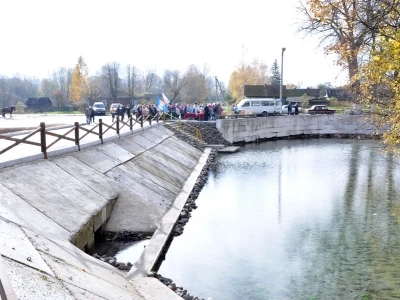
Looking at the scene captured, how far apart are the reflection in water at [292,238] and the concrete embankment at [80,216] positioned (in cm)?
113

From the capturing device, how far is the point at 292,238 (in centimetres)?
1229

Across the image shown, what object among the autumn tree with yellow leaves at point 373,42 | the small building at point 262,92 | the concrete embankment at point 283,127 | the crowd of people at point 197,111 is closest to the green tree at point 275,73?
the small building at point 262,92

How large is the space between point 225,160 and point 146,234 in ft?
57.8

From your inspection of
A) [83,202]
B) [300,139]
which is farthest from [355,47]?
[300,139]

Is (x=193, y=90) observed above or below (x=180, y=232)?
above

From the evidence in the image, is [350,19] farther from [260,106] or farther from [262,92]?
[262,92]

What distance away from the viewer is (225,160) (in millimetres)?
29031

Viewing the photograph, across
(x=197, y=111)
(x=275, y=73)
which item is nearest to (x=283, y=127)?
(x=197, y=111)

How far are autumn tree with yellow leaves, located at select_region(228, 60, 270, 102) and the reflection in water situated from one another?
6573 centimetres

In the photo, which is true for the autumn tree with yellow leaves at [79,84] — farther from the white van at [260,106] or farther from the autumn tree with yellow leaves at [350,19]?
the autumn tree with yellow leaves at [350,19]

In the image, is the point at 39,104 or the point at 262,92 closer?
the point at 262,92

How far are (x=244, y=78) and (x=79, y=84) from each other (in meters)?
33.7

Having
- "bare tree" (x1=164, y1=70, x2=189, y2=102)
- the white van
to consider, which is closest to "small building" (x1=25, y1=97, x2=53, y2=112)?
"bare tree" (x1=164, y1=70, x2=189, y2=102)

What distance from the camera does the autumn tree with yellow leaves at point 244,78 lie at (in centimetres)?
8788
